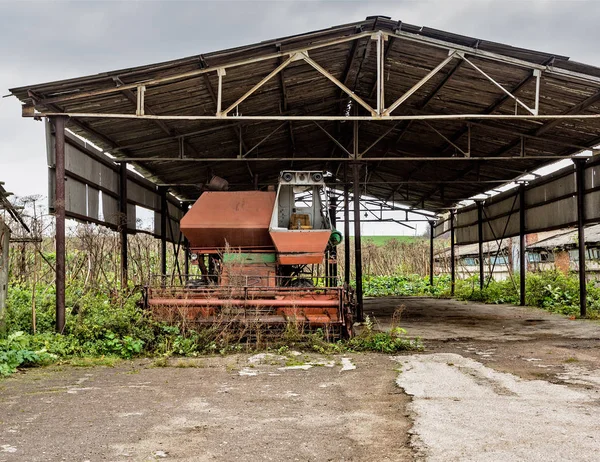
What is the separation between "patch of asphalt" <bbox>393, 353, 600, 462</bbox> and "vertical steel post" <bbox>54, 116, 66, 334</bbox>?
5864 mm

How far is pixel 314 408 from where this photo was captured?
629 cm

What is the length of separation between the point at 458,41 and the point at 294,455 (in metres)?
8.91

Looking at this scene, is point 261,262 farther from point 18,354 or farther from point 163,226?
point 163,226

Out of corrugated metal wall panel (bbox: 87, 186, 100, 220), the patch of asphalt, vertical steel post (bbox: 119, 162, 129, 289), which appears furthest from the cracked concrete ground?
corrugated metal wall panel (bbox: 87, 186, 100, 220)

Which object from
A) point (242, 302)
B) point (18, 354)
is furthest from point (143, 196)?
point (18, 354)

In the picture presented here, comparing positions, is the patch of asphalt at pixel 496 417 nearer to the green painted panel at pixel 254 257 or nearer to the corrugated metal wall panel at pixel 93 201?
the green painted panel at pixel 254 257

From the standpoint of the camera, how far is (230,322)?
9898mm

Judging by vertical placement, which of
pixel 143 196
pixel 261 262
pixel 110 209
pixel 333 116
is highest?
pixel 333 116

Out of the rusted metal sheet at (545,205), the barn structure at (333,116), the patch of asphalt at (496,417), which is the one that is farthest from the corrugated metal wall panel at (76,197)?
the rusted metal sheet at (545,205)

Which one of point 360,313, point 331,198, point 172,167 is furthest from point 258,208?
point 331,198

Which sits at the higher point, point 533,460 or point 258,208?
point 258,208

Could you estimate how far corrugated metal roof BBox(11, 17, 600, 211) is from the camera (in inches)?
440

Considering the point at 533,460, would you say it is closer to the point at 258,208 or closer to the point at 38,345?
the point at 38,345

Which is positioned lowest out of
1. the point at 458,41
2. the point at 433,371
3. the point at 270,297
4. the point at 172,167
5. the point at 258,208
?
the point at 433,371
